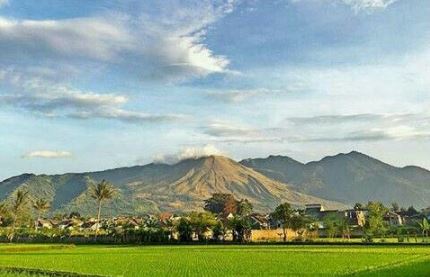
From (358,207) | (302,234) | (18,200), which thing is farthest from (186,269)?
(358,207)

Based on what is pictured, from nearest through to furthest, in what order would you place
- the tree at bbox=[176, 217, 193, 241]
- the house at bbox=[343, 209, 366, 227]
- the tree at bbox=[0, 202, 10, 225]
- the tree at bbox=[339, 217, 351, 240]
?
1. the tree at bbox=[176, 217, 193, 241]
2. the tree at bbox=[339, 217, 351, 240]
3. the tree at bbox=[0, 202, 10, 225]
4. the house at bbox=[343, 209, 366, 227]

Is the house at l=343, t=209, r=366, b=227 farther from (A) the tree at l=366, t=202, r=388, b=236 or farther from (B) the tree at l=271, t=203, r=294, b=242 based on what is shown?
(A) the tree at l=366, t=202, r=388, b=236

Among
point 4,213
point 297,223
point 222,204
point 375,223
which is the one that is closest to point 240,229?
point 297,223

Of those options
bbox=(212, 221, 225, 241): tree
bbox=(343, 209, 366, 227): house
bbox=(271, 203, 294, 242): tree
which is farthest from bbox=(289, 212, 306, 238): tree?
bbox=(343, 209, 366, 227): house

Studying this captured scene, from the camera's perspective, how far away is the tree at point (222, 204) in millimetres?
171625

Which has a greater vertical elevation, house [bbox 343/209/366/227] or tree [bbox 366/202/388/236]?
house [bbox 343/209/366/227]

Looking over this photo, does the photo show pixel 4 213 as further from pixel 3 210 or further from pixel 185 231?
pixel 185 231

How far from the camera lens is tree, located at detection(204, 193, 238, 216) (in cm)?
17162

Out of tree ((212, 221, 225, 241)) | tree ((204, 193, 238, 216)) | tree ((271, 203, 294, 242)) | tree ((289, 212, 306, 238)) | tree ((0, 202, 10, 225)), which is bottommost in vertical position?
tree ((212, 221, 225, 241))

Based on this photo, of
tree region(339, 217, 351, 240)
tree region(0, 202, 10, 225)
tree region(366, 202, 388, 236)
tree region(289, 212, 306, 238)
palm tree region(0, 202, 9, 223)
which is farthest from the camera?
tree region(0, 202, 10, 225)

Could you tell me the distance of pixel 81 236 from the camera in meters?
93.7

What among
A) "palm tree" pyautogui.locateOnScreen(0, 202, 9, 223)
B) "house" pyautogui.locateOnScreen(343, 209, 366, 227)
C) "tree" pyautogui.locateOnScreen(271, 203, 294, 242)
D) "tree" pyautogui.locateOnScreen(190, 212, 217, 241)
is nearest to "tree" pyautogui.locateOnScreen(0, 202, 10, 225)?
"palm tree" pyautogui.locateOnScreen(0, 202, 9, 223)

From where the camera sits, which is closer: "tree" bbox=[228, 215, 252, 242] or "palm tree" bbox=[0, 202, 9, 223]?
"tree" bbox=[228, 215, 252, 242]

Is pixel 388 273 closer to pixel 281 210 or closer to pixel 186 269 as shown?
pixel 186 269
